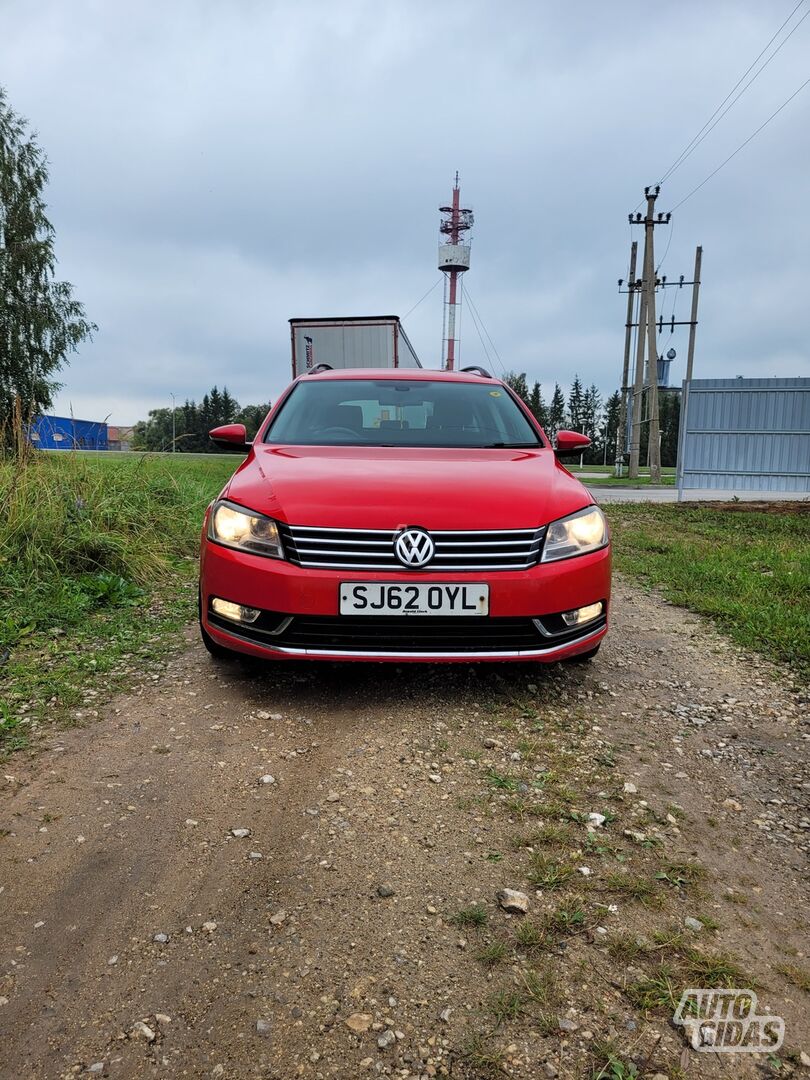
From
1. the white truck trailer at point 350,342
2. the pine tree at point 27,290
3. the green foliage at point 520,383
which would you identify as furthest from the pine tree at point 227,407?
the white truck trailer at point 350,342

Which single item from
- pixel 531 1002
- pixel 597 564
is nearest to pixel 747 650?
pixel 597 564

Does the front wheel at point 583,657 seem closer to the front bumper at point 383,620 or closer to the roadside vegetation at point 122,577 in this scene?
the front bumper at point 383,620

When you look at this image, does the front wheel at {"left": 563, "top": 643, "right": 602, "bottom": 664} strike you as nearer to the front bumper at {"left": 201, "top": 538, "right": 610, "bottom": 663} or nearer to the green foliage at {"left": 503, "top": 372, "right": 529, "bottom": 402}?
the front bumper at {"left": 201, "top": 538, "right": 610, "bottom": 663}

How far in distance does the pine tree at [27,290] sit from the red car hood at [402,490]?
79.9ft

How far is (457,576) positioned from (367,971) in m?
1.48

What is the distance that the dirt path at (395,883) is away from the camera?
50.9 inches

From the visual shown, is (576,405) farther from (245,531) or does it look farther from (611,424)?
(245,531)

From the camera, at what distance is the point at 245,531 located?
2822 millimetres

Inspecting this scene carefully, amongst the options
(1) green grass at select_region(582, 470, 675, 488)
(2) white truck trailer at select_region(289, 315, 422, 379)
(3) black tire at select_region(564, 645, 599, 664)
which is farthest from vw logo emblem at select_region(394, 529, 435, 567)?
(1) green grass at select_region(582, 470, 675, 488)

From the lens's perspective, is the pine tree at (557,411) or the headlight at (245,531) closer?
the headlight at (245,531)

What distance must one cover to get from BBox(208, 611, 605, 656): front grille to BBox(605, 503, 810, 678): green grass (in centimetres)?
175

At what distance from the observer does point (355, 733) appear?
104 inches

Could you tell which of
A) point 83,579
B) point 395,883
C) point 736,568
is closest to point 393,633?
point 395,883

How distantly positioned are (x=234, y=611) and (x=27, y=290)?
27294 mm
